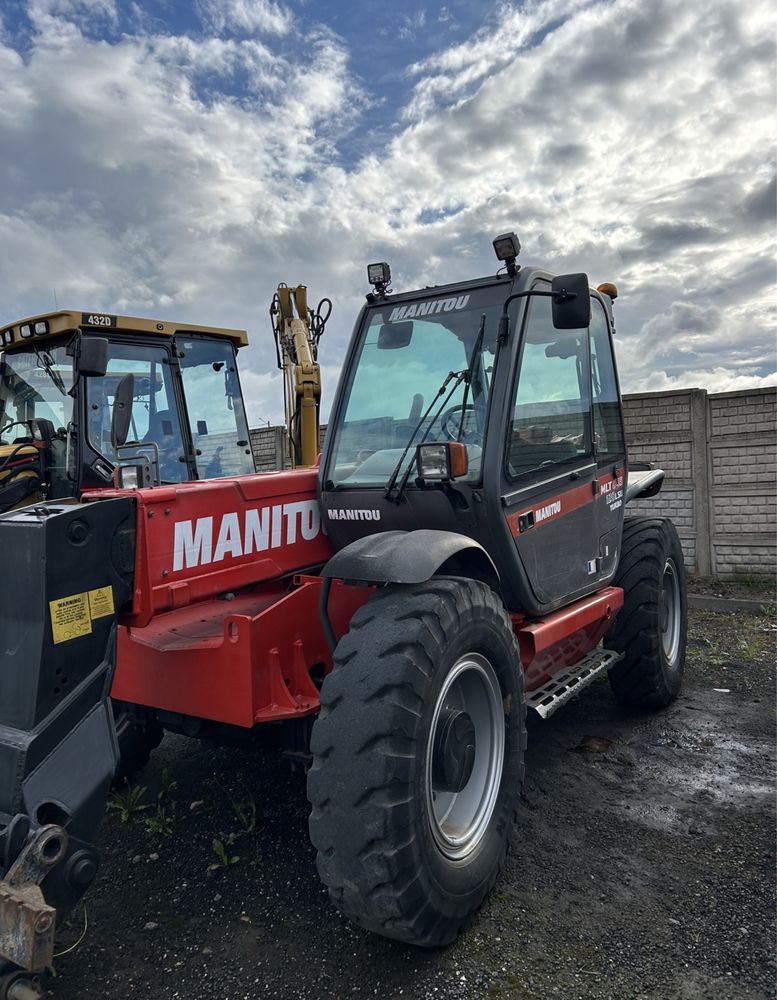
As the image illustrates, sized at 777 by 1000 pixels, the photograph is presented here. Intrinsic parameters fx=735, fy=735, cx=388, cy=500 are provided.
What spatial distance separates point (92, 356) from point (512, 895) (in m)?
3.65

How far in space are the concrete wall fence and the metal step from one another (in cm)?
394

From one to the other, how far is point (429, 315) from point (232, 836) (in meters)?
2.65

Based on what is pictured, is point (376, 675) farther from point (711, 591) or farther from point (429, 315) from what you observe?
point (711, 591)

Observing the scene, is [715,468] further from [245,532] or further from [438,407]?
[245,532]

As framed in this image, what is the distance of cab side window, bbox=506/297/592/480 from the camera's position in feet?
11.3

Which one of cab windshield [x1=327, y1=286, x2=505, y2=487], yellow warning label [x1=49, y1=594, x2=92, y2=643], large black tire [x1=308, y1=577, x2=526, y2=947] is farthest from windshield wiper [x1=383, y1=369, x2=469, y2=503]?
yellow warning label [x1=49, y1=594, x2=92, y2=643]

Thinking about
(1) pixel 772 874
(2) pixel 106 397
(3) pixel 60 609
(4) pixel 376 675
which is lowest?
(1) pixel 772 874

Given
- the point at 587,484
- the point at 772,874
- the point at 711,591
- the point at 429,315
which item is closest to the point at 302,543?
the point at 429,315

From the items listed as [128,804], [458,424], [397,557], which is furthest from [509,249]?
[128,804]

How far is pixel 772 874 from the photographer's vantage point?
121 inches

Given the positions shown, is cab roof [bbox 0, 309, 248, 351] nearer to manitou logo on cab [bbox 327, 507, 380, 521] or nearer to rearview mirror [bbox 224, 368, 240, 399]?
rearview mirror [bbox 224, 368, 240, 399]

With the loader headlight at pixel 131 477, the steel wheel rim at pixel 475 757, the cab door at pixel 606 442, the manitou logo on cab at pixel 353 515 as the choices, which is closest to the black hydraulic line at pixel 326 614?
the steel wheel rim at pixel 475 757

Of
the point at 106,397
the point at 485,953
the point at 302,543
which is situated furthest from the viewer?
the point at 106,397

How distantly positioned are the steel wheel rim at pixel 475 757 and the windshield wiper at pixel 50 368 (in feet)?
12.6
